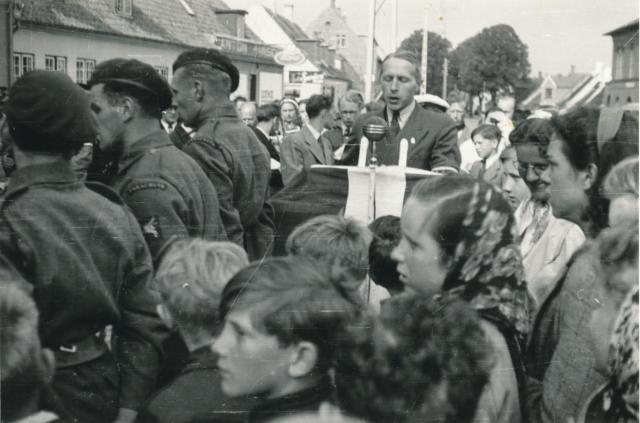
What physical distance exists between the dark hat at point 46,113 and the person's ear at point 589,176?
62.1 inches

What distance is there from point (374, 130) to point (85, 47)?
1103 millimetres

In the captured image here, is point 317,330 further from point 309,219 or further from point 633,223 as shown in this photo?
point 633,223

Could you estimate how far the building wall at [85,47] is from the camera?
250 cm

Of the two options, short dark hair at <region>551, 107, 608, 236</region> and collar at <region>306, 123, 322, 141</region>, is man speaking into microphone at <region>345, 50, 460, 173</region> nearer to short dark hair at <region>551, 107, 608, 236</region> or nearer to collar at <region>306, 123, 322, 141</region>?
short dark hair at <region>551, 107, 608, 236</region>

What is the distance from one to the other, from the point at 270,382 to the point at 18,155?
989 mm

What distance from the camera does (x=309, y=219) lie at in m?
2.93

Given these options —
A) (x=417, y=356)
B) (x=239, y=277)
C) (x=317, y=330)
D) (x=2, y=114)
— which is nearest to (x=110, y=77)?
(x=2, y=114)

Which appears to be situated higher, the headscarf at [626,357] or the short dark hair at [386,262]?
the short dark hair at [386,262]

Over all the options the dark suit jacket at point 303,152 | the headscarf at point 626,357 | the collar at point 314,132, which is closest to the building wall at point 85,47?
the headscarf at point 626,357

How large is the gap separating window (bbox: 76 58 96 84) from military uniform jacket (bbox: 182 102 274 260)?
0.50 m

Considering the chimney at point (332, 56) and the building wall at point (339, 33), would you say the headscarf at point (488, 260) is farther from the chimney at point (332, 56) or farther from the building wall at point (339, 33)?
the chimney at point (332, 56)

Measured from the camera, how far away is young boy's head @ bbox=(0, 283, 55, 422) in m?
2.45

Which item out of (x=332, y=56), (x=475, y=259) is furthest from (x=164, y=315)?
(x=332, y=56)

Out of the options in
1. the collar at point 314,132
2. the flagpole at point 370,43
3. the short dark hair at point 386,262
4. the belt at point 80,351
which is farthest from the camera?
the collar at point 314,132
